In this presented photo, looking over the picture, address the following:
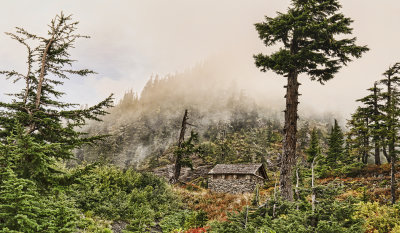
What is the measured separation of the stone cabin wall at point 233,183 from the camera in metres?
34.5

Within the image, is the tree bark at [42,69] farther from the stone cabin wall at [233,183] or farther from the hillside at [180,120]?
the hillside at [180,120]

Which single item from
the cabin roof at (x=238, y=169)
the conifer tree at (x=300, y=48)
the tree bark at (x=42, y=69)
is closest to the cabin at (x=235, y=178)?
the cabin roof at (x=238, y=169)

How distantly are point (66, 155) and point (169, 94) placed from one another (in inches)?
6916

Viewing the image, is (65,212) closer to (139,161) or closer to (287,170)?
(287,170)

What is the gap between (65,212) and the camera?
4.52 meters

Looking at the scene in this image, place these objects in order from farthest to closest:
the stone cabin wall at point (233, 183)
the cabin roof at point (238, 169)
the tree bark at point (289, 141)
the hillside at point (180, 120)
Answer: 1. the hillside at point (180, 120)
2. the cabin roof at point (238, 169)
3. the stone cabin wall at point (233, 183)
4. the tree bark at point (289, 141)

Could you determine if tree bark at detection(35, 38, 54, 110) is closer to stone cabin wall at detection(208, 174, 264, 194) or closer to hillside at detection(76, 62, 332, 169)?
stone cabin wall at detection(208, 174, 264, 194)

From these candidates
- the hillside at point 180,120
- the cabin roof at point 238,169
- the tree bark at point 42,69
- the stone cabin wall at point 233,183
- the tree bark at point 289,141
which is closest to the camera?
the tree bark at point 42,69

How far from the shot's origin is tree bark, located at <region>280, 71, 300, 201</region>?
974 centimetres

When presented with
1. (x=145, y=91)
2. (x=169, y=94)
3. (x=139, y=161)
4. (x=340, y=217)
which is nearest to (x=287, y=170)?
(x=340, y=217)

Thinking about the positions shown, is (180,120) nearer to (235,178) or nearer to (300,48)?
(235,178)

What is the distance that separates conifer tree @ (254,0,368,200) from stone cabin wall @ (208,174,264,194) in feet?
81.9

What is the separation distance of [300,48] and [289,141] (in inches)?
190

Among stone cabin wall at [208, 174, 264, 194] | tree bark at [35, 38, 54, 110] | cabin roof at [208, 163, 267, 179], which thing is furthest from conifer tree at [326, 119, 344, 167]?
tree bark at [35, 38, 54, 110]
